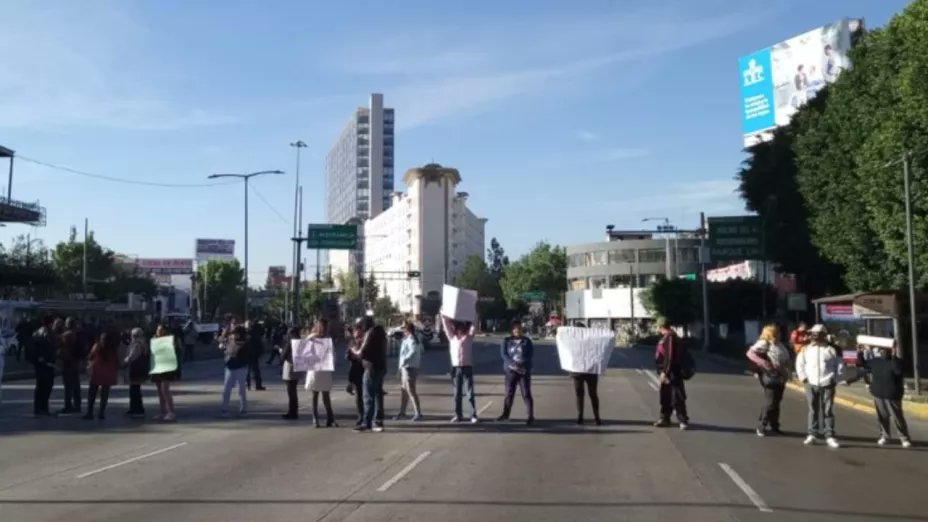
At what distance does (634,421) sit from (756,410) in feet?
14.5

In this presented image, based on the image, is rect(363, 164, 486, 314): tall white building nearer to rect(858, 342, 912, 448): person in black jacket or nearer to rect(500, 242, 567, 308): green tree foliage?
rect(500, 242, 567, 308): green tree foliage

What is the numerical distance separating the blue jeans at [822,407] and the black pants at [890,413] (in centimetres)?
95

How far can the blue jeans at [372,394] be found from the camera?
15578mm

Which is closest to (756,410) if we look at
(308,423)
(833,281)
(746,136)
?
(308,423)

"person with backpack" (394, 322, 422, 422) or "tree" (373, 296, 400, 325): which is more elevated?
"tree" (373, 296, 400, 325)

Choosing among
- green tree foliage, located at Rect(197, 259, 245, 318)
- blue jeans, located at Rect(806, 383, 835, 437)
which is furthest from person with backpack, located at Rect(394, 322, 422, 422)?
green tree foliage, located at Rect(197, 259, 245, 318)

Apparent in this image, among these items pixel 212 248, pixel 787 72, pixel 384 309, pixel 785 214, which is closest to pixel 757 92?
pixel 787 72

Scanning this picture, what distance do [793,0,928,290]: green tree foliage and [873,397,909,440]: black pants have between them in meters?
13.1

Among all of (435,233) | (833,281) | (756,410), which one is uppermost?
(435,233)

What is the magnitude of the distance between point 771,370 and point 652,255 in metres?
105

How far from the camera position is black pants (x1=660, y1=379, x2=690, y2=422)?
1600 centimetres

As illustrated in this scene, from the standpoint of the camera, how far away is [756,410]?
66.7 ft

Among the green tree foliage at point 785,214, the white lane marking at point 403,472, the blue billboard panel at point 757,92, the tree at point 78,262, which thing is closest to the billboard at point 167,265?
the tree at point 78,262

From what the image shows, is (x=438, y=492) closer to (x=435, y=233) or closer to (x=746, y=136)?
(x=746, y=136)
